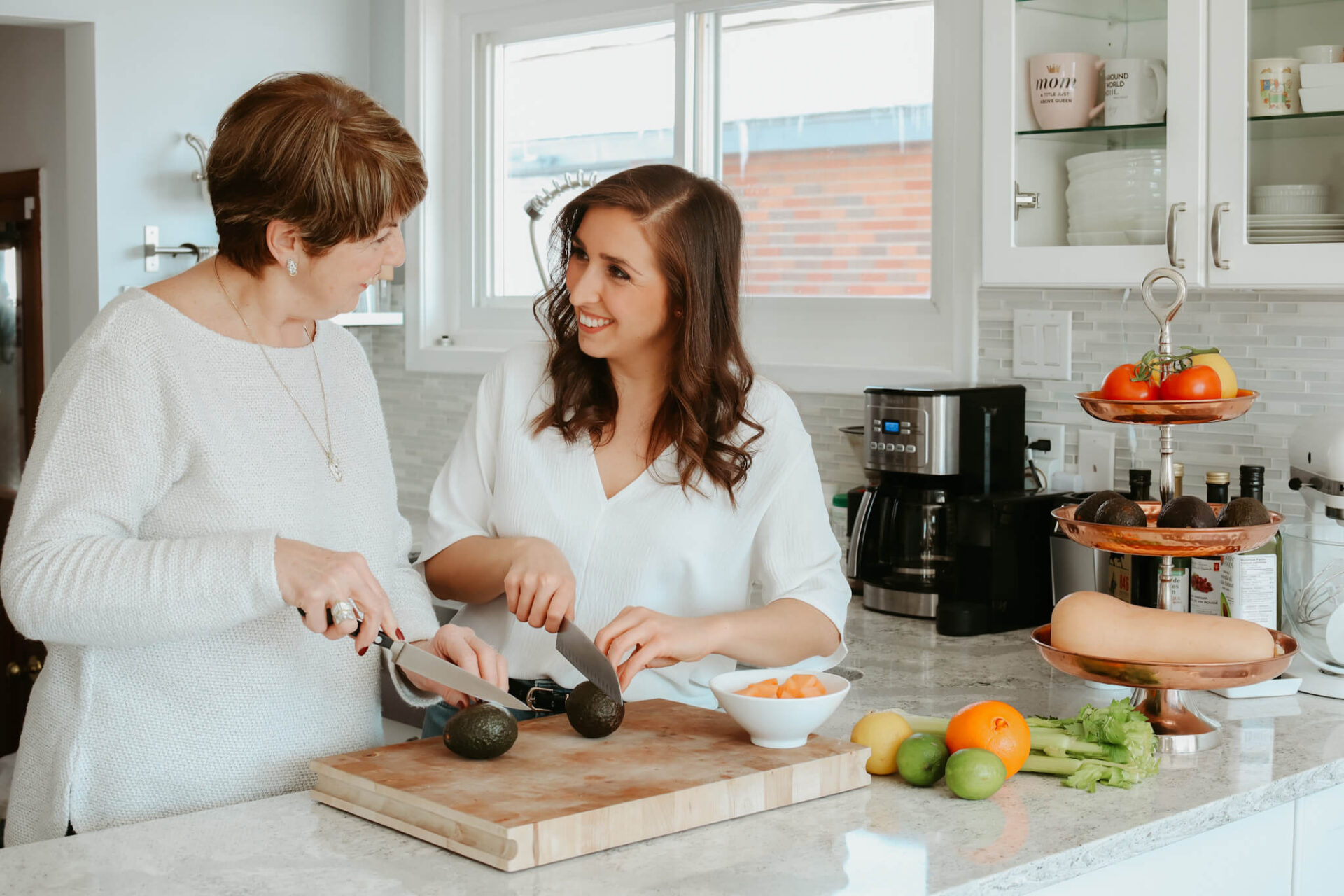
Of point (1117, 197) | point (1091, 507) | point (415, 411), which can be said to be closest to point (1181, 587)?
point (1091, 507)

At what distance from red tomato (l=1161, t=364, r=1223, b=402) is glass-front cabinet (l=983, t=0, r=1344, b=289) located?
1.74 feet

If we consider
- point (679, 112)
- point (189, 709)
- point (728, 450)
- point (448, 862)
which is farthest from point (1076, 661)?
point (679, 112)

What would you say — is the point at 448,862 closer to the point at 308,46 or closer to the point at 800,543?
the point at 800,543

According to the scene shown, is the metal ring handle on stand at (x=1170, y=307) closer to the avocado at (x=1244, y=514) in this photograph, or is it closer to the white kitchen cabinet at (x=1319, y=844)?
the avocado at (x=1244, y=514)

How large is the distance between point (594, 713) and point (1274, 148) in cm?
146

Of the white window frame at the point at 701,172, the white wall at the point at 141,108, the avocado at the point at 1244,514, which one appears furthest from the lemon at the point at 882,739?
the white wall at the point at 141,108

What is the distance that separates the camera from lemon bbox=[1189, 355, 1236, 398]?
1.76 meters

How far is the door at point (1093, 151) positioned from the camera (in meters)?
2.26

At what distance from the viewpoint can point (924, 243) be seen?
3.07 m

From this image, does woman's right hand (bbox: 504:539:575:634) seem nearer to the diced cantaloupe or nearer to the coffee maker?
the diced cantaloupe

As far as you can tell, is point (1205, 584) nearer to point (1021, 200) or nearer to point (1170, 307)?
point (1170, 307)

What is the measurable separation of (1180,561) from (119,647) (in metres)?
1.42

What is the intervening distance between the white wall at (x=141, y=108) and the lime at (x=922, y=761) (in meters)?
2.97

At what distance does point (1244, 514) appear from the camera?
5.54 feet
